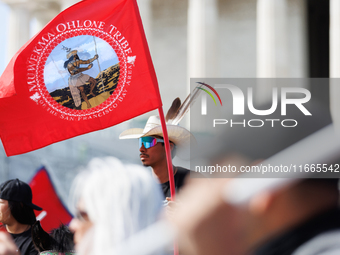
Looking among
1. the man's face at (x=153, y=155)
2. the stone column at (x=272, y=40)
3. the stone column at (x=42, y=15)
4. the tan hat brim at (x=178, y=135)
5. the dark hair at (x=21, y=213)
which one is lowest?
the dark hair at (x=21, y=213)

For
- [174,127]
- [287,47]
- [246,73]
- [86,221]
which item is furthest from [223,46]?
[86,221]

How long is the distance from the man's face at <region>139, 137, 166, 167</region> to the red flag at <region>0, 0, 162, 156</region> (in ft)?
5.02

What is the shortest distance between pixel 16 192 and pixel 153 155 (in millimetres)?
1766

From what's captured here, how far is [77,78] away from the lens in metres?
3.63

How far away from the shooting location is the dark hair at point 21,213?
5012mm

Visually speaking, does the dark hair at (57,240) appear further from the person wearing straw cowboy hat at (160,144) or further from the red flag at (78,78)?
the person wearing straw cowboy hat at (160,144)

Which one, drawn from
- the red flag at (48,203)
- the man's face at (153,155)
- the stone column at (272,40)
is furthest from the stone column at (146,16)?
the man's face at (153,155)

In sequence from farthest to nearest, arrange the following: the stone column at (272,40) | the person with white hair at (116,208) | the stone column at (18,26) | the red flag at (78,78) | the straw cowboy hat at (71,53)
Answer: the stone column at (18,26), the stone column at (272,40), the straw cowboy hat at (71,53), the red flag at (78,78), the person with white hair at (116,208)

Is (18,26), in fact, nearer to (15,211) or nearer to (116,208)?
(15,211)

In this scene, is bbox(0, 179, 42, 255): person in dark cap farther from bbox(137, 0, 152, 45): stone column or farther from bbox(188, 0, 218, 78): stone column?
bbox(137, 0, 152, 45): stone column

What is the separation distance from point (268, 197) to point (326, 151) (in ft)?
0.55

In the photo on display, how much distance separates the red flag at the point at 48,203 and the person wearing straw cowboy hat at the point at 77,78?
225cm

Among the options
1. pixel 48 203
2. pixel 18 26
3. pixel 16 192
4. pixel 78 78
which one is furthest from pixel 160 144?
pixel 18 26

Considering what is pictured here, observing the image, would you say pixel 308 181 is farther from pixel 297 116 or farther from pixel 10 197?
pixel 10 197
